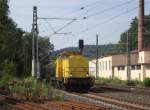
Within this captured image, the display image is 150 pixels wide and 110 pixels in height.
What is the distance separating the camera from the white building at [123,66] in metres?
74.9

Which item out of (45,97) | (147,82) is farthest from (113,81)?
(45,97)

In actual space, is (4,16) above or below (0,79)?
above

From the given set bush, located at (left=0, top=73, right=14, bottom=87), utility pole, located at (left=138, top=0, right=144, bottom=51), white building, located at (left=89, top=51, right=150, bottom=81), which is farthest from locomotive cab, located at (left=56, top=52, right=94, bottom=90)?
utility pole, located at (left=138, top=0, right=144, bottom=51)

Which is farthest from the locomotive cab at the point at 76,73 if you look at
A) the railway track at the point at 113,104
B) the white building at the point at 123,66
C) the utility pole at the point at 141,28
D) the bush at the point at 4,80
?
the utility pole at the point at 141,28

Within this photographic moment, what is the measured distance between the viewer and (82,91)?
44.0 m

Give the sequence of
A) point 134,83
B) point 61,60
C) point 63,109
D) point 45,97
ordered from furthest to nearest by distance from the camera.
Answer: point 134,83
point 61,60
point 45,97
point 63,109

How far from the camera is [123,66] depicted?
287ft

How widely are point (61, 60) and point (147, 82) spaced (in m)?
18.4

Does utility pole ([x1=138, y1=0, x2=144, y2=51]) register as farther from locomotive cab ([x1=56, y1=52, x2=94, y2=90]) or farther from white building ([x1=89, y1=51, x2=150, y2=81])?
locomotive cab ([x1=56, y1=52, x2=94, y2=90])

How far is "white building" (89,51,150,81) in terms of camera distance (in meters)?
74.9

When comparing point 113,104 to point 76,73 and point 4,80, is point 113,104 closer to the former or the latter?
point 76,73

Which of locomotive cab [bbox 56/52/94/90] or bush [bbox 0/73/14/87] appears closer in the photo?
bush [bbox 0/73/14/87]

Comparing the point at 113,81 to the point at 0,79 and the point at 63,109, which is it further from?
the point at 63,109

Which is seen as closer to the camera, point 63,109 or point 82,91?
point 63,109
